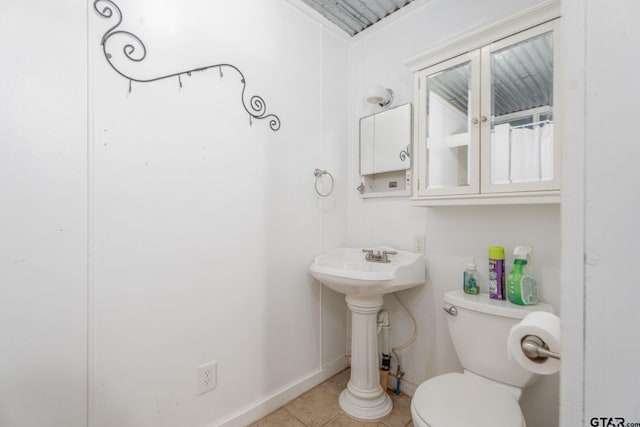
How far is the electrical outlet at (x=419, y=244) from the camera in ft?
5.32

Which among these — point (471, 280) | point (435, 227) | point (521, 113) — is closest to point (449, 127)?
point (521, 113)

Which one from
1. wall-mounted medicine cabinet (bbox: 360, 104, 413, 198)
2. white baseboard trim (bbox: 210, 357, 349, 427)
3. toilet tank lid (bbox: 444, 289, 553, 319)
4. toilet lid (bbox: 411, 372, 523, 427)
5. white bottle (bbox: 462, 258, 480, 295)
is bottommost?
white baseboard trim (bbox: 210, 357, 349, 427)

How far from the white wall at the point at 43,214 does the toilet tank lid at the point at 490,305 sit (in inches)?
59.9

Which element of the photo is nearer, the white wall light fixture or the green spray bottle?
the green spray bottle

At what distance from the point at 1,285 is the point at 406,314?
180 cm

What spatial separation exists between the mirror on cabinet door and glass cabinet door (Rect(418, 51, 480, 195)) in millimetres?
176

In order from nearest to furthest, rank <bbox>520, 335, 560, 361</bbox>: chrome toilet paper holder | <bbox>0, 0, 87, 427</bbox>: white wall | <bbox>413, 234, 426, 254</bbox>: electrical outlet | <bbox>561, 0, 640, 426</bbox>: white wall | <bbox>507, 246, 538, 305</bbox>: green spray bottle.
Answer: <bbox>561, 0, 640, 426</bbox>: white wall < <bbox>520, 335, 560, 361</bbox>: chrome toilet paper holder < <bbox>0, 0, 87, 427</bbox>: white wall < <bbox>507, 246, 538, 305</bbox>: green spray bottle < <bbox>413, 234, 426, 254</bbox>: electrical outlet

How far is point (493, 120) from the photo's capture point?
1244mm

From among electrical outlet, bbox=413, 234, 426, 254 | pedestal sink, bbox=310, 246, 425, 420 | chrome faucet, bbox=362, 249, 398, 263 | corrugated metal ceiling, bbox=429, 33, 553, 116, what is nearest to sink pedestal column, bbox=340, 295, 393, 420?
pedestal sink, bbox=310, 246, 425, 420

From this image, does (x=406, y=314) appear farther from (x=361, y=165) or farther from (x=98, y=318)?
(x=98, y=318)

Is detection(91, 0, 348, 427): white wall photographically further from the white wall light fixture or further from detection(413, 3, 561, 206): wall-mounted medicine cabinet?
detection(413, 3, 561, 206): wall-mounted medicine cabinet

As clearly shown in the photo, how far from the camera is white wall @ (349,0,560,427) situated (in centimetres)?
121

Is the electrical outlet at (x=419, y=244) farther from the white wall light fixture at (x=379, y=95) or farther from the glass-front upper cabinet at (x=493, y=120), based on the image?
the white wall light fixture at (x=379, y=95)

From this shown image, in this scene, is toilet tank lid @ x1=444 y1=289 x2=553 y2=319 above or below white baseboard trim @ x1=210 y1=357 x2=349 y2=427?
above
